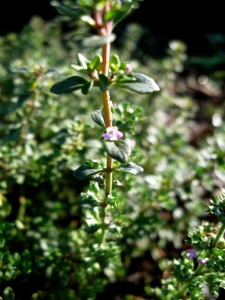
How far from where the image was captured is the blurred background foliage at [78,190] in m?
2.01

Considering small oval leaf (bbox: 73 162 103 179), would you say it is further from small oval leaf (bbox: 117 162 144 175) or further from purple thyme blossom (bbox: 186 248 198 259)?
purple thyme blossom (bbox: 186 248 198 259)

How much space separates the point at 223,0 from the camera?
591 cm

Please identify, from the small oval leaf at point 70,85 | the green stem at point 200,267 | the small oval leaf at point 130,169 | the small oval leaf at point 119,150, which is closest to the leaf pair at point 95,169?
the small oval leaf at point 130,169

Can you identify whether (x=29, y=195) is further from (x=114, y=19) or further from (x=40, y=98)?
(x=114, y=19)

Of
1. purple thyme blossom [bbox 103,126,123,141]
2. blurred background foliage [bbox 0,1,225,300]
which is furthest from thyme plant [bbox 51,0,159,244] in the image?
blurred background foliage [bbox 0,1,225,300]

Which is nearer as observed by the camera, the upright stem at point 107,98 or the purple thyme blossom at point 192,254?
the upright stem at point 107,98

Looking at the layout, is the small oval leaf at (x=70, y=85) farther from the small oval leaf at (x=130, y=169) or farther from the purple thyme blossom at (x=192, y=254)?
the purple thyme blossom at (x=192, y=254)

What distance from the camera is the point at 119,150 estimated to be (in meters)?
1.40

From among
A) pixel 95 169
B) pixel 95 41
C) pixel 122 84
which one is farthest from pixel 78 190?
pixel 95 41

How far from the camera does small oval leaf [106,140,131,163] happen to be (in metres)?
1.37

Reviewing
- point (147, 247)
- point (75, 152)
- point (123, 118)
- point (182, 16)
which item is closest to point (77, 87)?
point (123, 118)

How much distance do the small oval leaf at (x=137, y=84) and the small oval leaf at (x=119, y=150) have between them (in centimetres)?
21

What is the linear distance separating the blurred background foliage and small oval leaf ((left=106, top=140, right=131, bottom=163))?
30 cm

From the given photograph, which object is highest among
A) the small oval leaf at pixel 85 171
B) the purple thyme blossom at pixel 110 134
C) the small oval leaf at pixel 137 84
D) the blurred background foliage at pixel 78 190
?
the small oval leaf at pixel 137 84
